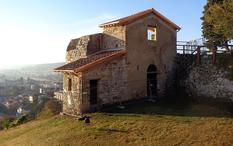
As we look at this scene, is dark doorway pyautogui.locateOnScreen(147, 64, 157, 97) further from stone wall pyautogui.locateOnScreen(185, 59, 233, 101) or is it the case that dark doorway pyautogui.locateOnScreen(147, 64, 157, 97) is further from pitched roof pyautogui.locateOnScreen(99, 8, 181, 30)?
pitched roof pyautogui.locateOnScreen(99, 8, 181, 30)

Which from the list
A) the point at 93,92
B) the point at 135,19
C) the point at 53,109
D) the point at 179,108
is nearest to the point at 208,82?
the point at 179,108

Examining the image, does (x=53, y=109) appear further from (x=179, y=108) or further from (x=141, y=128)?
(x=141, y=128)

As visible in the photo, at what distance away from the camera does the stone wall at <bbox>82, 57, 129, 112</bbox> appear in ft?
68.6

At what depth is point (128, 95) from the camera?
22953mm

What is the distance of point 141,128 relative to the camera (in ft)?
55.2

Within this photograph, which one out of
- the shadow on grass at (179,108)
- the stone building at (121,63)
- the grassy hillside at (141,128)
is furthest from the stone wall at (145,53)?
the grassy hillside at (141,128)

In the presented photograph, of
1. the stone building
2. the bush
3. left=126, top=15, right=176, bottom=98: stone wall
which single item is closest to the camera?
the stone building

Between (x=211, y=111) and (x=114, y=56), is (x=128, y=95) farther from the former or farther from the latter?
(x=211, y=111)

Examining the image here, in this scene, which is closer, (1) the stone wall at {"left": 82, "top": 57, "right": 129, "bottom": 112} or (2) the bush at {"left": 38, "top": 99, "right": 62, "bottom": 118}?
(1) the stone wall at {"left": 82, "top": 57, "right": 129, "bottom": 112}

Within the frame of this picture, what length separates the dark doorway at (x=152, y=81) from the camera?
24.5 metres

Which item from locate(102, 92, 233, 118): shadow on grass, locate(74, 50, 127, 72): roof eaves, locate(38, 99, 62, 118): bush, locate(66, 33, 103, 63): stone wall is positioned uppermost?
locate(66, 33, 103, 63): stone wall

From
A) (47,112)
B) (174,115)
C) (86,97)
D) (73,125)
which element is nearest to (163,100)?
(174,115)

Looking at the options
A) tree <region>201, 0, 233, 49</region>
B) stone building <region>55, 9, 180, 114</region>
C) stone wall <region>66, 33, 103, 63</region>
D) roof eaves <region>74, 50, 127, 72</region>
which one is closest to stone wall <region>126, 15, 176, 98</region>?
stone building <region>55, 9, 180, 114</region>

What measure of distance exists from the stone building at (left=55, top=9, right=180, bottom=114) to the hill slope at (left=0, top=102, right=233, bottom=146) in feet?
4.87
